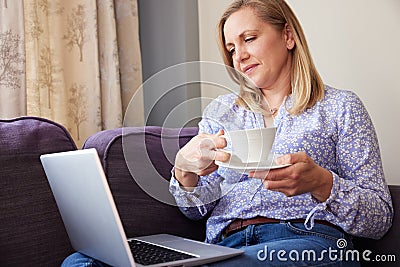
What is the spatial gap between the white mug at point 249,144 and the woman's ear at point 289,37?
471 millimetres

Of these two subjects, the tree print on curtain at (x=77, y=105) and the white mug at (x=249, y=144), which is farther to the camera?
the tree print on curtain at (x=77, y=105)

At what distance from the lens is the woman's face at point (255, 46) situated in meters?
1.68

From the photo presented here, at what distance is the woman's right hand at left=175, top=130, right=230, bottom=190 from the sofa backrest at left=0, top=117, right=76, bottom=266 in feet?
1.10

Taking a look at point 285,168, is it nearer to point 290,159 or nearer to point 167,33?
point 290,159

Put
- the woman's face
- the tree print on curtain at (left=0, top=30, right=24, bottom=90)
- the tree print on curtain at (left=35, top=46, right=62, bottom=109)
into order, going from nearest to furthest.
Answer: the woman's face < the tree print on curtain at (left=0, top=30, right=24, bottom=90) < the tree print on curtain at (left=35, top=46, right=62, bottom=109)

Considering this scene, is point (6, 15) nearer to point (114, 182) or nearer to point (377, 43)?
point (114, 182)

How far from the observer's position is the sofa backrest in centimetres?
155

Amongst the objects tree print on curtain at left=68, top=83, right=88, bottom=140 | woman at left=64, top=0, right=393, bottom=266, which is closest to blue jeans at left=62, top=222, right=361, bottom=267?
woman at left=64, top=0, right=393, bottom=266

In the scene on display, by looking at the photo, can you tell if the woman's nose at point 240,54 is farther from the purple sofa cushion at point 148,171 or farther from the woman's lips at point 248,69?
the purple sofa cushion at point 148,171

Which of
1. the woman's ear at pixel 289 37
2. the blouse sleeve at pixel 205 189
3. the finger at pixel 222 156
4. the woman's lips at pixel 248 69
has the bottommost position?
the blouse sleeve at pixel 205 189

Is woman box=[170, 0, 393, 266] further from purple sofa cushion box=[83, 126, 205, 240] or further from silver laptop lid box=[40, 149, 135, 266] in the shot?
silver laptop lid box=[40, 149, 135, 266]

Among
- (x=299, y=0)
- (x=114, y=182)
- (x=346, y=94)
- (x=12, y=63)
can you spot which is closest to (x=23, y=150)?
(x=114, y=182)

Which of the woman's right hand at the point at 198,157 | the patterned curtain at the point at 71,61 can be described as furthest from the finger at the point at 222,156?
the patterned curtain at the point at 71,61

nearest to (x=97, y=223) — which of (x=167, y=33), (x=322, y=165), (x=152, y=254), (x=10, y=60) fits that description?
(x=152, y=254)
